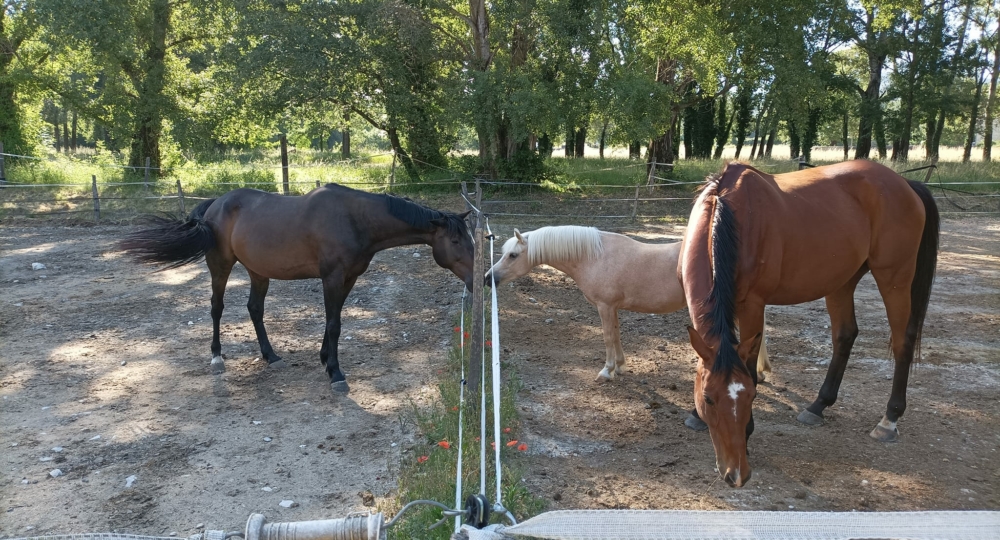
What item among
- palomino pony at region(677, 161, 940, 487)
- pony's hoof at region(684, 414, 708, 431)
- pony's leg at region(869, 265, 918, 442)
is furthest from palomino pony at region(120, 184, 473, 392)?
pony's leg at region(869, 265, 918, 442)

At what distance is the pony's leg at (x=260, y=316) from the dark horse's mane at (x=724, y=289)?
4.22 meters

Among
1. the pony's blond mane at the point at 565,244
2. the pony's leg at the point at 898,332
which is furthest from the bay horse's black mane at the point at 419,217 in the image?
the pony's leg at the point at 898,332

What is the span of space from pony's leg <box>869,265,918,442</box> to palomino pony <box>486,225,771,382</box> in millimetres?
1037

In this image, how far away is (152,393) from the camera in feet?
17.2

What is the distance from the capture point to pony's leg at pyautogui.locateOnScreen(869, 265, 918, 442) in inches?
172

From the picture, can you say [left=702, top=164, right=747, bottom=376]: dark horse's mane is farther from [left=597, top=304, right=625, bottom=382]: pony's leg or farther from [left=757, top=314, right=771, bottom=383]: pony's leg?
[left=757, top=314, right=771, bottom=383]: pony's leg

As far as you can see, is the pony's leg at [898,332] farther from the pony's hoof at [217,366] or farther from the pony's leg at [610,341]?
the pony's hoof at [217,366]

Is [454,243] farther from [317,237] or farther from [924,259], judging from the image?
[924,259]

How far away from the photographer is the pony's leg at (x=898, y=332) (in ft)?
14.3

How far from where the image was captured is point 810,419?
4.61 m

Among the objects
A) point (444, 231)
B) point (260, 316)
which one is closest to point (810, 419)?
point (444, 231)

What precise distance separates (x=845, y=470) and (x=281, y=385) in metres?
4.36

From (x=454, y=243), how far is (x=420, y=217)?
0.38 meters

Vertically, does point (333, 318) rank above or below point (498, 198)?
below
